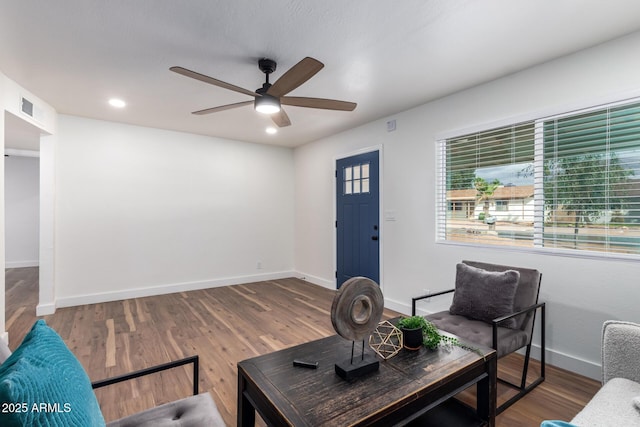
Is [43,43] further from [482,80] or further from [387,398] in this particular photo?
[482,80]

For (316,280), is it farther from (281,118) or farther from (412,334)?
(412,334)

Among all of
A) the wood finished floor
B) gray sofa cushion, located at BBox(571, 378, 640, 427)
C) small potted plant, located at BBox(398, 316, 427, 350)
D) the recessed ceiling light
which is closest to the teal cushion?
the wood finished floor

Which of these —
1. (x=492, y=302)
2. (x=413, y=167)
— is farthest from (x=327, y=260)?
(x=492, y=302)

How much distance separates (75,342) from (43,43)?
266 cm

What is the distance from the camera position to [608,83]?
90.0 inches

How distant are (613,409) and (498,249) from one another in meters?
1.79

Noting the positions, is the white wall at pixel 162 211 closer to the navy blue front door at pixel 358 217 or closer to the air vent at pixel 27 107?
the air vent at pixel 27 107

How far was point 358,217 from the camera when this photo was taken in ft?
14.9

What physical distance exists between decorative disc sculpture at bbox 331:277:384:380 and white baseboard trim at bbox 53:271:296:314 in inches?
162

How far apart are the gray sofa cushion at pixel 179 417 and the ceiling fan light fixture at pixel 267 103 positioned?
208 centimetres

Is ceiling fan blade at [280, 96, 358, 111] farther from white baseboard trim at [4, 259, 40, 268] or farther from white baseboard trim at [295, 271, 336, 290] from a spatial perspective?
white baseboard trim at [4, 259, 40, 268]

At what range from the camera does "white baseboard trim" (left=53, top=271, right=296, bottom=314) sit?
412 centimetres

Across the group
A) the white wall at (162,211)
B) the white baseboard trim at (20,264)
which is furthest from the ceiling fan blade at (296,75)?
the white baseboard trim at (20,264)

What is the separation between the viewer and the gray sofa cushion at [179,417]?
1238mm
